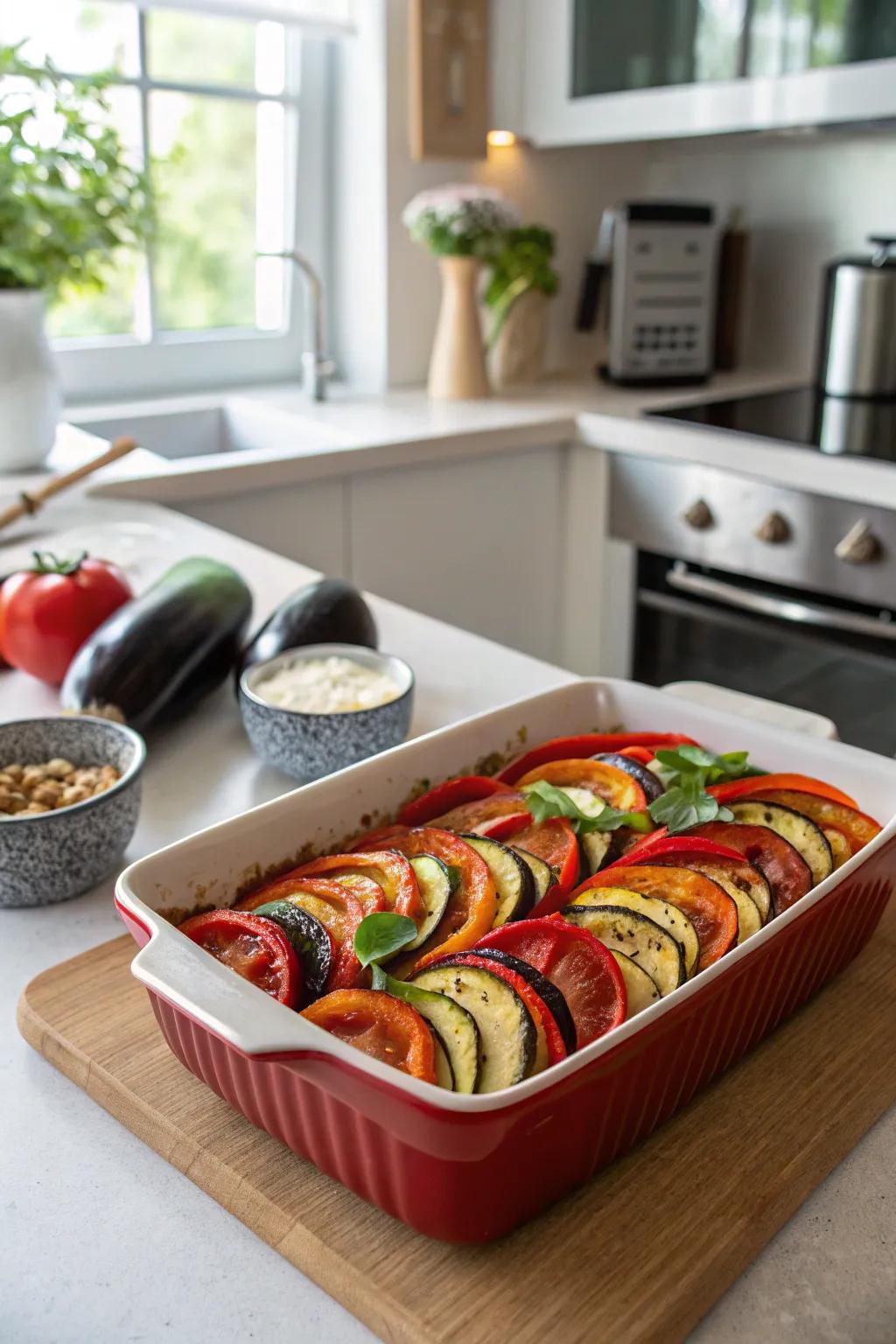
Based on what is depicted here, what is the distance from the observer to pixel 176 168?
2402 millimetres

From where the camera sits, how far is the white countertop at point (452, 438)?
1.90 meters

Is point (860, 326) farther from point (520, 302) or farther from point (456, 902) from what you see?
point (456, 902)

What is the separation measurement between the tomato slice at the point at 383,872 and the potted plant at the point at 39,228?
1299mm

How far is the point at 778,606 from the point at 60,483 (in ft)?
3.93

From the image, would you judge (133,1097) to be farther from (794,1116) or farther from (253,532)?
(253,532)

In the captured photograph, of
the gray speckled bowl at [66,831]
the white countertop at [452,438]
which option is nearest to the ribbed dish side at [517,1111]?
the gray speckled bowl at [66,831]

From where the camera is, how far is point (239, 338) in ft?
8.59

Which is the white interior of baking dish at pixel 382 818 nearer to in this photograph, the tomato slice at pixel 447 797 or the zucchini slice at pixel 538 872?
the tomato slice at pixel 447 797

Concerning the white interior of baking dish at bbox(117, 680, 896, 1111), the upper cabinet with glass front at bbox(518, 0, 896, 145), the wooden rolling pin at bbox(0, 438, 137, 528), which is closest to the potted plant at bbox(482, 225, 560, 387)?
the upper cabinet with glass front at bbox(518, 0, 896, 145)

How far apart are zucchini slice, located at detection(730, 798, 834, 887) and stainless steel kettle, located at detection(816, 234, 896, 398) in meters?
1.81

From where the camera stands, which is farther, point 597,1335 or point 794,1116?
point 794,1116

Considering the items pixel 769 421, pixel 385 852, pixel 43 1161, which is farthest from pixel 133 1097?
pixel 769 421

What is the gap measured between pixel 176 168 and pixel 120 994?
2.08 metres

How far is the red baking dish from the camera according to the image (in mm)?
491
